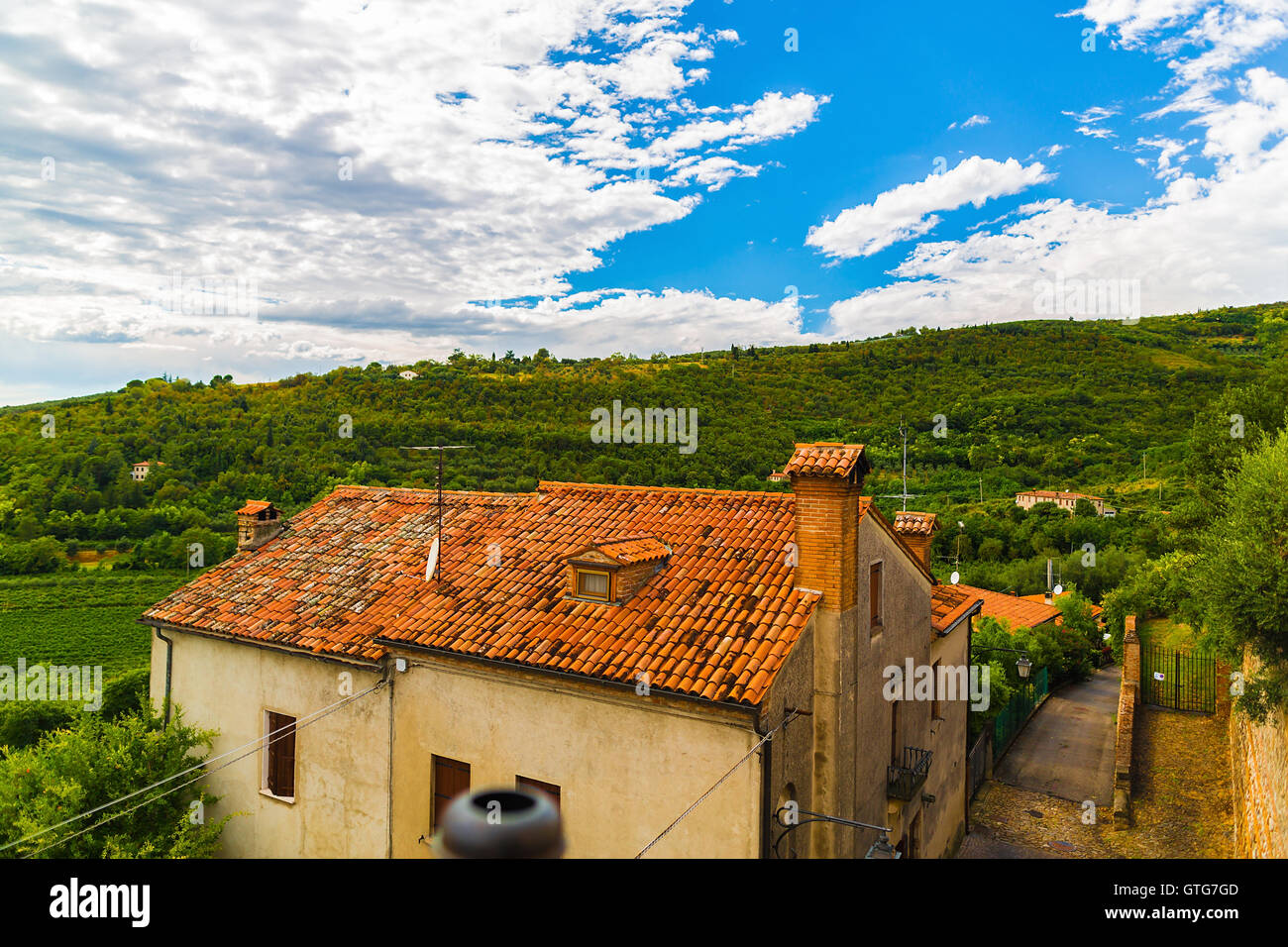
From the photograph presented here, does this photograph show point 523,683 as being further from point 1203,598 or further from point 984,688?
point 984,688

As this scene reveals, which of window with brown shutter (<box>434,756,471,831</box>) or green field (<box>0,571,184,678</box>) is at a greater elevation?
window with brown shutter (<box>434,756,471,831</box>)

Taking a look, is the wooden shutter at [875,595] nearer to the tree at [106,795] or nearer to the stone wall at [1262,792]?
the stone wall at [1262,792]

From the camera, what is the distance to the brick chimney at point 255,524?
1616 centimetres

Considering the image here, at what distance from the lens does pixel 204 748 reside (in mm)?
12969

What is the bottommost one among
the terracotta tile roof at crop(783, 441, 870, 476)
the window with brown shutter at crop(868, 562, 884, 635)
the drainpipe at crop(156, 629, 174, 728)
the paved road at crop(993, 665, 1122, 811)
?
the paved road at crop(993, 665, 1122, 811)

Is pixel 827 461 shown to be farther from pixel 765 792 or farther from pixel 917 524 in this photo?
pixel 917 524

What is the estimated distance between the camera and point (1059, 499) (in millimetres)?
59750

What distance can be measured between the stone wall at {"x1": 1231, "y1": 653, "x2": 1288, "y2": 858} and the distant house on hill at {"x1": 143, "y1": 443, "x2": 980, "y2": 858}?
4.69m

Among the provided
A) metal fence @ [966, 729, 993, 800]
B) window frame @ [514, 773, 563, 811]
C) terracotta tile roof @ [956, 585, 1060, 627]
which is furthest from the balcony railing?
terracotta tile roof @ [956, 585, 1060, 627]

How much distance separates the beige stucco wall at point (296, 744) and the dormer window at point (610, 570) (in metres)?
3.65

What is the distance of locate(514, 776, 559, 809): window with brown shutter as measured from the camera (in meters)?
9.66

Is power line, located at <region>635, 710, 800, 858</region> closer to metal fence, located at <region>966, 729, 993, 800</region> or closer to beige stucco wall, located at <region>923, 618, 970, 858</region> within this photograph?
beige stucco wall, located at <region>923, 618, 970, 858</region>

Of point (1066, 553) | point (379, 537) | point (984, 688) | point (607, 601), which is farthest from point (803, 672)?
point (1066, 553)

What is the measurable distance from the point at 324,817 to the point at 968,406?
67.7 m
